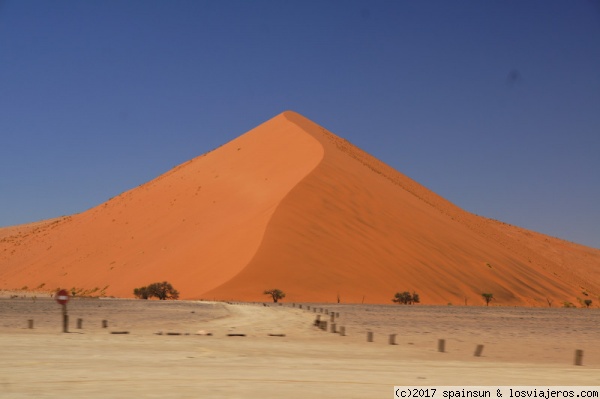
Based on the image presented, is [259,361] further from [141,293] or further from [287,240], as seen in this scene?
[287,240]

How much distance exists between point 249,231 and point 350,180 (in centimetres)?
1866

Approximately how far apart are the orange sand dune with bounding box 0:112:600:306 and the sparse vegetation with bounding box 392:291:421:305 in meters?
0.83

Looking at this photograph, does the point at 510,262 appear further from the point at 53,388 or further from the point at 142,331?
the point at 53,388

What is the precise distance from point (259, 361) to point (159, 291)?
51352mm

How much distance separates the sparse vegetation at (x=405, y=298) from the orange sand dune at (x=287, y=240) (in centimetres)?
83

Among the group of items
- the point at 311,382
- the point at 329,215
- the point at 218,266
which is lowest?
the point at 311,382

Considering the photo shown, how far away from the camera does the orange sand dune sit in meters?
71.5

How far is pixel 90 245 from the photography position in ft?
305

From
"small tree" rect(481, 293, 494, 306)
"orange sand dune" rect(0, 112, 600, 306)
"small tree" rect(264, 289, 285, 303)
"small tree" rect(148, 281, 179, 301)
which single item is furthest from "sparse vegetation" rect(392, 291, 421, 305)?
"small tree" rect(148, 281, 179, 301)

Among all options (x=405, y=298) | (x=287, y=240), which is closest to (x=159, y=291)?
(x=287, y=240)

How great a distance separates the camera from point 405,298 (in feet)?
227

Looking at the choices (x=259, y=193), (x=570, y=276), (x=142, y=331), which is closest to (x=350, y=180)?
(x=259, y=193)

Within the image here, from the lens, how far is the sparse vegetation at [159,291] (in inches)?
2676

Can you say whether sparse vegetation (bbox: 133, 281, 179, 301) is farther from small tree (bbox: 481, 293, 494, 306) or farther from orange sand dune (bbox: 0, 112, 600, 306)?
small tree (bbox: 481, 293, 494, 306)
